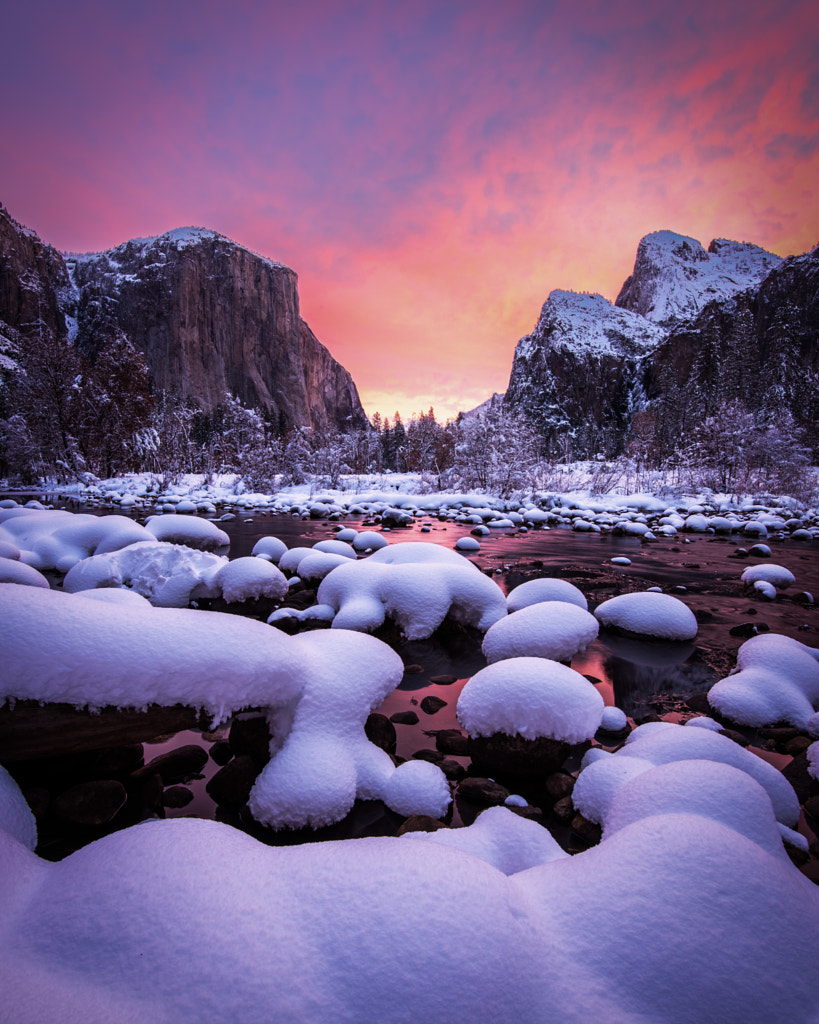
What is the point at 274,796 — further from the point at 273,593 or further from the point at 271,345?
the point at 271,345

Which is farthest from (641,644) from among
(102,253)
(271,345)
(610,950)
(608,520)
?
(102,253)

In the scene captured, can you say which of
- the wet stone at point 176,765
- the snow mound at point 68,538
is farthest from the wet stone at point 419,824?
the snow mound at point 68,538

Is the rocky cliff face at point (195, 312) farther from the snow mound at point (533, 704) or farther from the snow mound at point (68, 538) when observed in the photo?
the snow mound at point (533, 704)

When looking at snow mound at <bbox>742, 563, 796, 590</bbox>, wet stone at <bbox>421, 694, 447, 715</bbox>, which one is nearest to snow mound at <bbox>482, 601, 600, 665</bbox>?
wet stone at <bbox>421, 694, 447, 715</bbox>

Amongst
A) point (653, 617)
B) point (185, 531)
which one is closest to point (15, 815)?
point (653, 617)

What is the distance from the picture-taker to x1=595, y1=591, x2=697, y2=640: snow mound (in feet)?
14.7

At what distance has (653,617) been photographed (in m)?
4.51

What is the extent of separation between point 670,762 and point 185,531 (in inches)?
314

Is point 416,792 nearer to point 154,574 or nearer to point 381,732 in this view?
point 381,732

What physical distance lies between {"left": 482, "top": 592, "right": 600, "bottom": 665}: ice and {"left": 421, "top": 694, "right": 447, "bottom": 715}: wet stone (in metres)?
0.58

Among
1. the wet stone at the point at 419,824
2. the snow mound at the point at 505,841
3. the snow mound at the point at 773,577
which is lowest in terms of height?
the wet stone at the point at 419,824

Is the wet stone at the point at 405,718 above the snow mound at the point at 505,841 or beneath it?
beneath

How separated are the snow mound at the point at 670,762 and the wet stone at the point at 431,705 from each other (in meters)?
1.22

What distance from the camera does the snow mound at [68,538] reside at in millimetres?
6504
